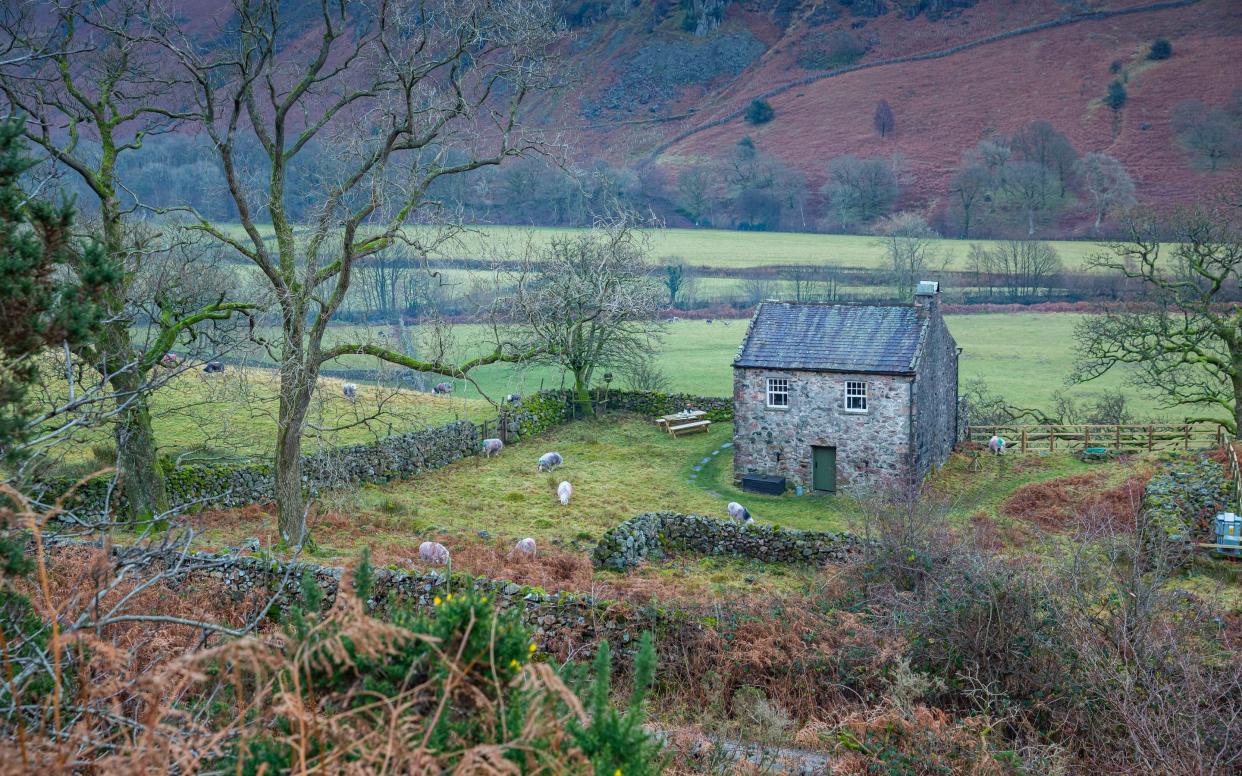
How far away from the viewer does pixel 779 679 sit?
41.2 feet

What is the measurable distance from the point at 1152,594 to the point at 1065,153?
341 ft

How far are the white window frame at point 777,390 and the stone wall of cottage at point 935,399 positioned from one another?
13.1 feet

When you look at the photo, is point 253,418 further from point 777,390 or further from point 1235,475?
point 1235,475

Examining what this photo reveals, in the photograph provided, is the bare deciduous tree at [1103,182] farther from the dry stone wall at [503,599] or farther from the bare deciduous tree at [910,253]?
the dry stone wall at [503,599]

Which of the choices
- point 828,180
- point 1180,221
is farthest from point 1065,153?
point 1180,221

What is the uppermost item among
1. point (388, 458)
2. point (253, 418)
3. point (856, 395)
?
→ point (253, 418)

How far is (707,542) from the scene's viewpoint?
75.4 ft

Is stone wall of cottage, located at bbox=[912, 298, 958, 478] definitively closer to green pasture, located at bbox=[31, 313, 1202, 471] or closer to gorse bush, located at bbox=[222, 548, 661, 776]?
green pasture, located at bbox=[31, 313, 1202, 471]

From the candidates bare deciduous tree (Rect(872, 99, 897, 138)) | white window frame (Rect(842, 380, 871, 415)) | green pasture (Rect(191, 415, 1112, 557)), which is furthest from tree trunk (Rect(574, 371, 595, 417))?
bare deciduous tree (Rect(872, 99, 897, 138))

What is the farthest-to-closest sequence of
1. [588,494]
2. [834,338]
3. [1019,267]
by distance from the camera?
1. [1019,267]
2. [834,338]
3. [588,494]

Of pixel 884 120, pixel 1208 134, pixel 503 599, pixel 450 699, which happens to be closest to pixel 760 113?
pixel 884 120

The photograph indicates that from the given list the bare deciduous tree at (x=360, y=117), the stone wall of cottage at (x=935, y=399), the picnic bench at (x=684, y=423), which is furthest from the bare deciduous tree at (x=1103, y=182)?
the bare deciduous tree at (x=360, y=117)

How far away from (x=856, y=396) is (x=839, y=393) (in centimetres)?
54

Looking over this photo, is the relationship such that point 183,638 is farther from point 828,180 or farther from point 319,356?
point 828,180
